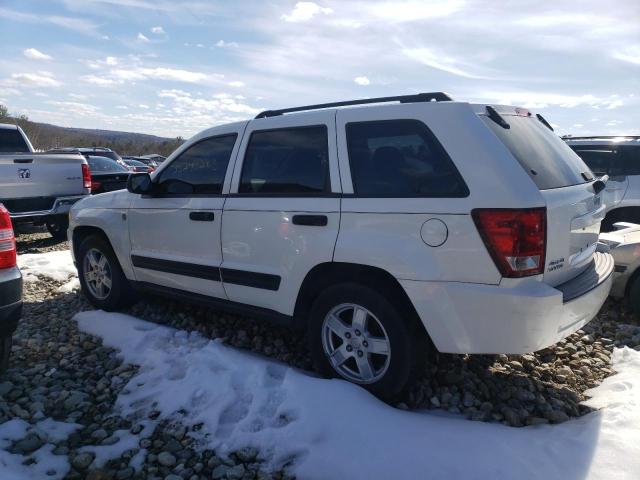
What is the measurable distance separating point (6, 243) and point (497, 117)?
318cm

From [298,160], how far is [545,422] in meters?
2.25

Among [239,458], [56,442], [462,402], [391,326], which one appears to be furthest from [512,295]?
[56,442]

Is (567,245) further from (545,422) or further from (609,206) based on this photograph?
(609,206)

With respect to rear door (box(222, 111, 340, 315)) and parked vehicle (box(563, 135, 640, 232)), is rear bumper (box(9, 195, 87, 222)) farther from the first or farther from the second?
parked vehicle (box(563, 135, 640, 232))

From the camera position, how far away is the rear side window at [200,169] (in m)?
3.83

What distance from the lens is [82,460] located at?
2.53 m

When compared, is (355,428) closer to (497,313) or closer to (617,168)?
(497,313)

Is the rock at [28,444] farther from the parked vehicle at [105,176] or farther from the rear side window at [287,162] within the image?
the parked vehicle at [105,176]

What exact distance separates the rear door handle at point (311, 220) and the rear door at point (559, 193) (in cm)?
113

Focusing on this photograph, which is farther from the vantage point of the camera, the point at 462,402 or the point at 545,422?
the point at 462,402

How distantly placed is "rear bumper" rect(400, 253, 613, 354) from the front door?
173 centimetres

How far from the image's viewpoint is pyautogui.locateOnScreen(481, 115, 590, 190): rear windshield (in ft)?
9.05

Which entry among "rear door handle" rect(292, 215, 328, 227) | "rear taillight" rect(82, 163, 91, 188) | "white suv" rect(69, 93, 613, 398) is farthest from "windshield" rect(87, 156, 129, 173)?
"rear door handle" rect(292, 215, 328, 227)

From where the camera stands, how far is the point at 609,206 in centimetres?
712
